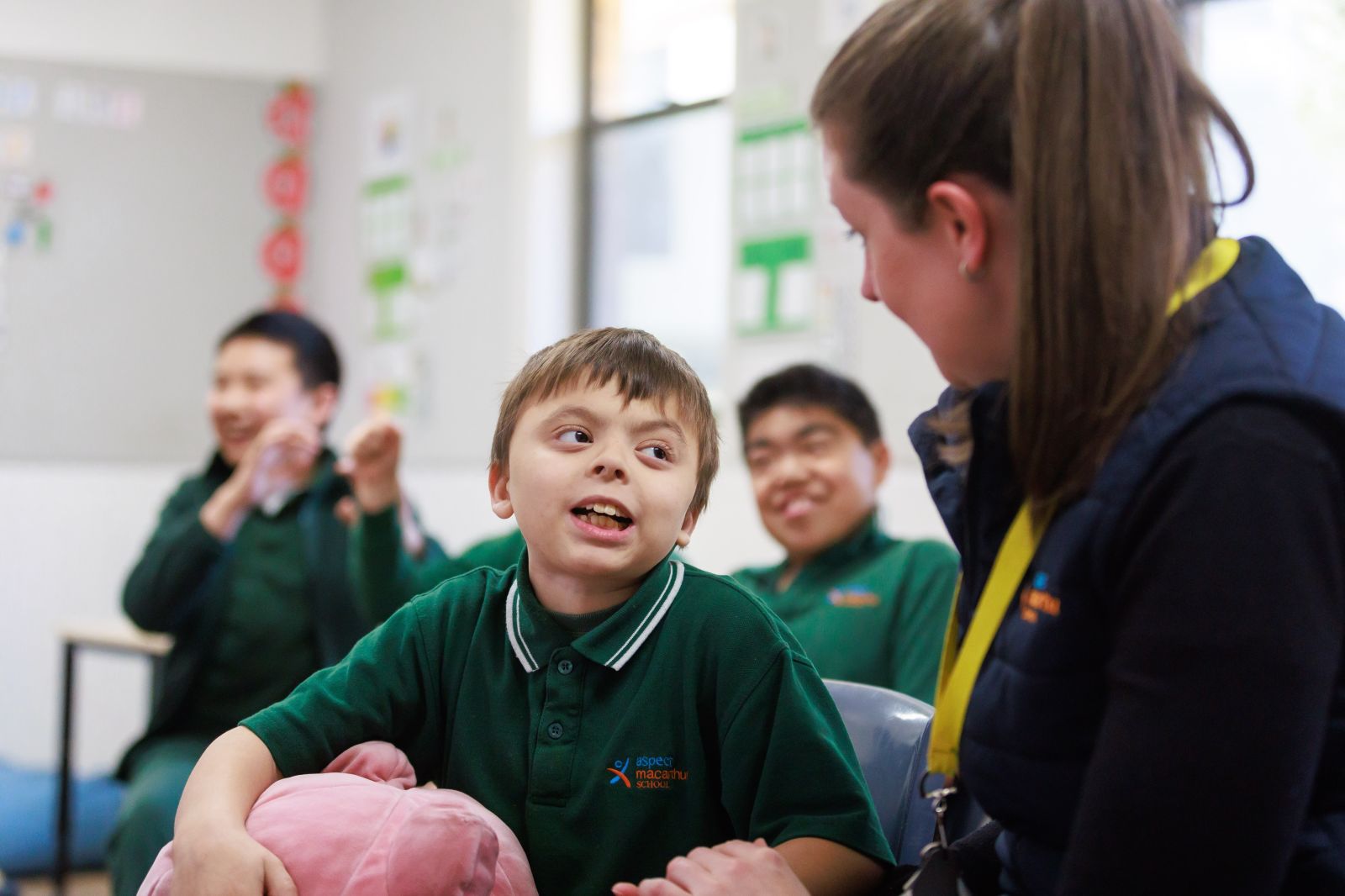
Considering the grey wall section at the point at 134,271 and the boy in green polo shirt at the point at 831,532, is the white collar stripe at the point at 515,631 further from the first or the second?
the grey wall section at the point at 134,271

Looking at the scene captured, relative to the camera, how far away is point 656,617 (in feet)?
3.83

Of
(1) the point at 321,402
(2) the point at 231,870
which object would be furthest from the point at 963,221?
(1) the point at 321,402

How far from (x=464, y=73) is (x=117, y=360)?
1.71 meters

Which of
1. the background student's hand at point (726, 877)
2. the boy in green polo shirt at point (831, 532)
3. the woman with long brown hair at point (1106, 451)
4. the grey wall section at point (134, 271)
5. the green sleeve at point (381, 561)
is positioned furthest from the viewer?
the grey wall section at point (134, 271)

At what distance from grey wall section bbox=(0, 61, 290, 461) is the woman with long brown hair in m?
4.68

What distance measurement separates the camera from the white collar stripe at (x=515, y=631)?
1.17 m

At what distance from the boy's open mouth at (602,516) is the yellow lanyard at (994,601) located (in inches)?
12.2

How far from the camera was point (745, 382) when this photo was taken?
377cm

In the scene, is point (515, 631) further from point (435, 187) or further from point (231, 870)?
point (435, 187)

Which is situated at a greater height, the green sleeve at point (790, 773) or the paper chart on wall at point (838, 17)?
the paper chart on wall at point (838, 17)

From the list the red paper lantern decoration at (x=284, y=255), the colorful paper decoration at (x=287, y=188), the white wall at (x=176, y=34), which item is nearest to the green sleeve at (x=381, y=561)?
the colorful paper decoration at (x=287, y=188)

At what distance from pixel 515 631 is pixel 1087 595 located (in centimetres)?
53

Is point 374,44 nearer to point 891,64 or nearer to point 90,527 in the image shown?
point 90,527

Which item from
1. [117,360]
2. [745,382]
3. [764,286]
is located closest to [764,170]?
[764,286]
